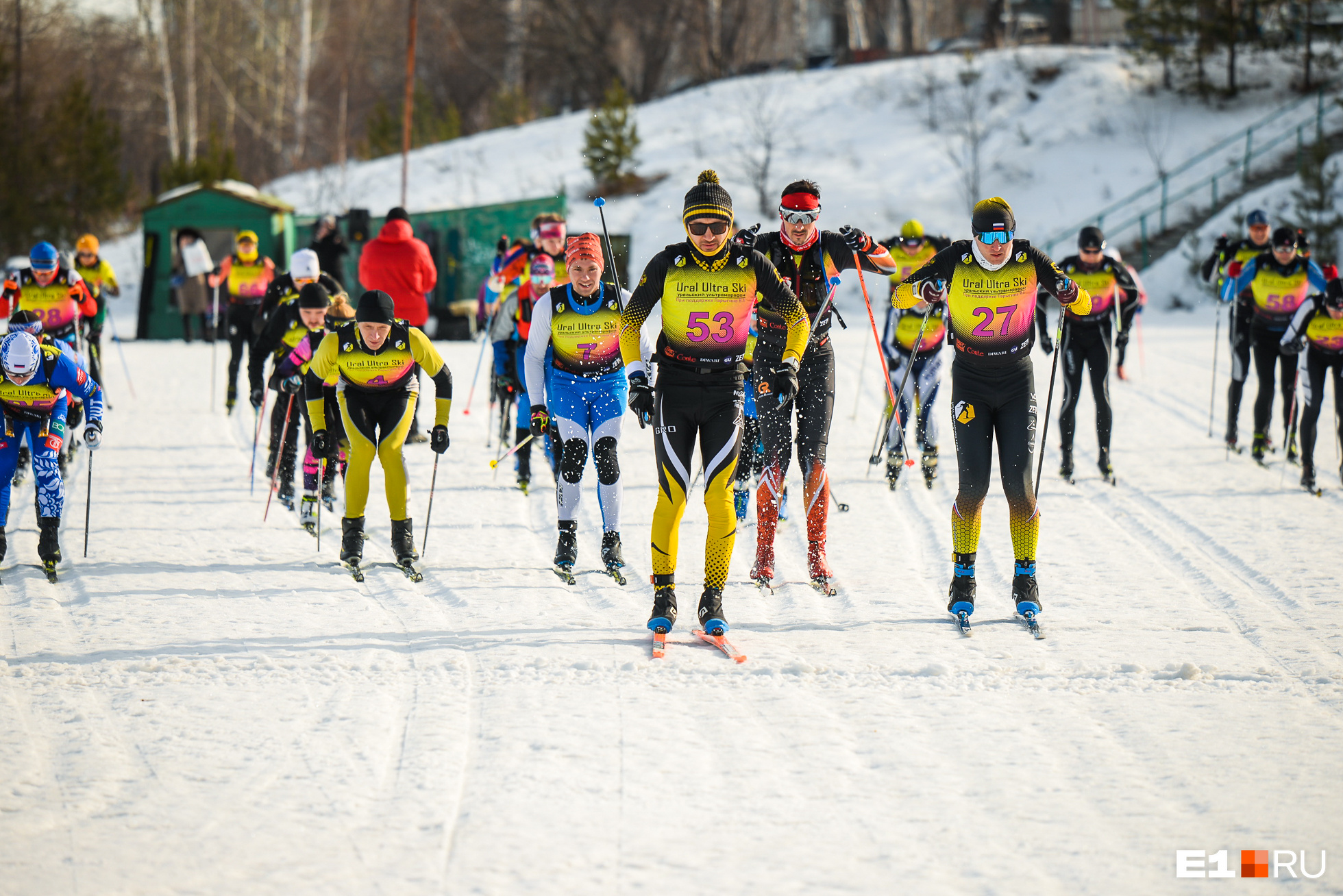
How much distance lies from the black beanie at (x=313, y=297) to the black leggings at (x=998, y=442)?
15.0 feet

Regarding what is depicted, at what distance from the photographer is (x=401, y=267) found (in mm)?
10922

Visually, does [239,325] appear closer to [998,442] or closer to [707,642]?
[707,642]

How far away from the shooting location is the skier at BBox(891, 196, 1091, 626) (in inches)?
246

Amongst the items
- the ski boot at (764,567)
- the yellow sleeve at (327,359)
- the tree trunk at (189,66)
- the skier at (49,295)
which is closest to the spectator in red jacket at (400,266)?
the skier at (49,295)

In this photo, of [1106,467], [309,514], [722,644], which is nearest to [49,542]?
[309,514]

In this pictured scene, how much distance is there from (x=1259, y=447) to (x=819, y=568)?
5.50m

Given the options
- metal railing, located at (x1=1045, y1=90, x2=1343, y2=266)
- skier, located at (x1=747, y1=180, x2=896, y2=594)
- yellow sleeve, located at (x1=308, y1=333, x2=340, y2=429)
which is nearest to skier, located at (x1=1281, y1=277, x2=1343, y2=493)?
skier, located at (x1=747, y1=180, x2=896, y2=594)

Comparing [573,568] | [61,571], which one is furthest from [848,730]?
[61,571]

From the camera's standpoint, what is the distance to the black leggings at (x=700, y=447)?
19.2 feet

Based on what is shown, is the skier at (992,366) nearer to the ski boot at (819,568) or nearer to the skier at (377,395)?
the ski boot at (819,568)

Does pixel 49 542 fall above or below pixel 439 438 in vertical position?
below

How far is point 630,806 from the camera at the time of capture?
4.33m

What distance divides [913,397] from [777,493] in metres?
3.60
